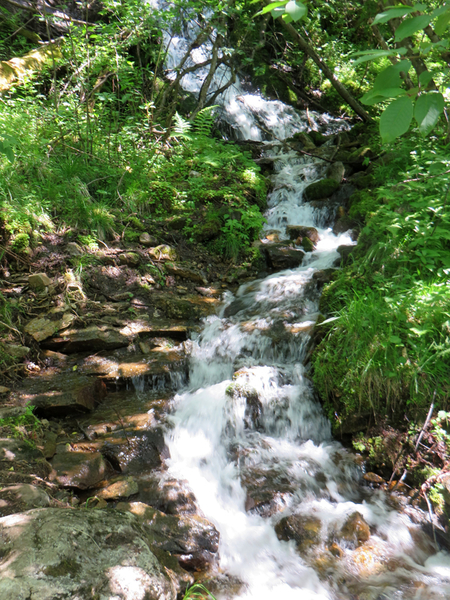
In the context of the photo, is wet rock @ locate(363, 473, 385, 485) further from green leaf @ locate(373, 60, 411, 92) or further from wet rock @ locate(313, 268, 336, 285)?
green leaf @ locate(373, 60, 411, 92)

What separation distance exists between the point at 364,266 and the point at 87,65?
6276mm

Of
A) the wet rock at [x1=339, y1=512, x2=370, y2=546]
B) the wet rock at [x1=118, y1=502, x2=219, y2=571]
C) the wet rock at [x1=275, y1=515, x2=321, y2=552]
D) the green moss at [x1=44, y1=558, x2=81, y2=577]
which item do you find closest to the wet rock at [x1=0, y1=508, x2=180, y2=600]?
the green moss at [x1=44, y1=558, x2=81, y2=577]

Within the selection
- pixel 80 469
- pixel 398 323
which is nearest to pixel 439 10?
pixel 398 323

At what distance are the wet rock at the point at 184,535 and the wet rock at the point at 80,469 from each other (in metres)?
0.37

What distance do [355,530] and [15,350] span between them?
3745mm

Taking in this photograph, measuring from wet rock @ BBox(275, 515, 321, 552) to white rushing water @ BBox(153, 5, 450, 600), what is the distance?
1 cm

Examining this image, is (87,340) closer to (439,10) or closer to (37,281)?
(37,281)

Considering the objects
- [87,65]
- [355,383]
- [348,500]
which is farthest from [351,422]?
[87,65]

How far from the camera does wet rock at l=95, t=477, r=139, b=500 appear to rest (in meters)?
2.89

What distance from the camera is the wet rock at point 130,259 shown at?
568 centimetres

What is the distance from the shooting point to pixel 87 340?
454cm

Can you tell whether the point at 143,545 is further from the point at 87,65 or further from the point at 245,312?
the point at 87,65

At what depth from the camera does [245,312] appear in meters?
5.55

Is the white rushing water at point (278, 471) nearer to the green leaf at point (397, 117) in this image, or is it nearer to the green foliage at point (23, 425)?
the green foliage at point (23, 425)
